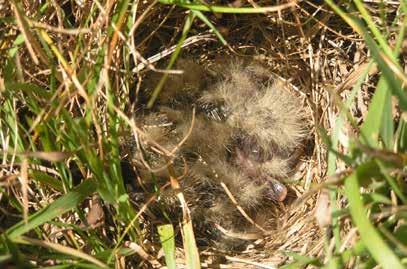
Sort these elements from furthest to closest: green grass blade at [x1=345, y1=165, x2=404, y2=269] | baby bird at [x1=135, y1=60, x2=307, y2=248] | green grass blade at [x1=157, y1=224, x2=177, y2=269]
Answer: baby bird at [x1=135, y1=60, x2=307, y2=248] → green grass blade at [x1=157, y1=224, x2=177, y2=269] → green grass blade at [x1=345, y1=165, x2=404, y2=269]

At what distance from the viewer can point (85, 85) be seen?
1415 millimetres

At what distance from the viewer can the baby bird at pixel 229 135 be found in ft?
5.61

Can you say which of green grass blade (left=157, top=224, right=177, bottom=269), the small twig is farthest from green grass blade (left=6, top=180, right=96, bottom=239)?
the small twig

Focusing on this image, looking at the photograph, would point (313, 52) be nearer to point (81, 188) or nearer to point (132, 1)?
point (132, 1)

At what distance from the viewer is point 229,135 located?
178 cm

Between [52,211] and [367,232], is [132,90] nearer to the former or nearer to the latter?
[52,211]

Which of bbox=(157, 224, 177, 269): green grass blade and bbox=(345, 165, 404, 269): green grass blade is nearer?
bbox=(345, 165, 404, 269): green grass blade

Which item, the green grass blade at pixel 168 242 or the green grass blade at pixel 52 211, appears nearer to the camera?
the green grass blade at pixel 52 211

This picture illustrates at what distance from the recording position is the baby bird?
1.71m

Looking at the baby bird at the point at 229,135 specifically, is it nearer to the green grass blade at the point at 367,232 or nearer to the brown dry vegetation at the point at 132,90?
the brown dry vegetation at the point at 132,90

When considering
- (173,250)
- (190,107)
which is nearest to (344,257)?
(173,250)

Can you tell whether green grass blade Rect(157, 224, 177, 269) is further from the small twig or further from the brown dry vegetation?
the small twig

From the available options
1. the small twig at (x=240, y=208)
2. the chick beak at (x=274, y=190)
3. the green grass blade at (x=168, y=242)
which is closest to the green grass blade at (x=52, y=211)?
the green grass blade at (x=168, y=242)

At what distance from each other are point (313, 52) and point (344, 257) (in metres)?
0.61
